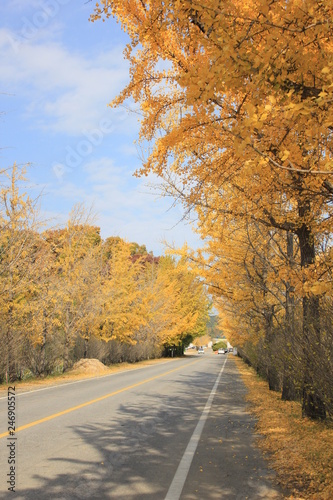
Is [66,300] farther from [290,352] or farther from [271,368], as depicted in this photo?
A: [290,352]

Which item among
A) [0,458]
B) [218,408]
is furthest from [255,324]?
[0,458]

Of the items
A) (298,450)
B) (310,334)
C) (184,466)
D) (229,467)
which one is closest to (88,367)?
(310,334)

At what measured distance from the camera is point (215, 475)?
515 centimetres

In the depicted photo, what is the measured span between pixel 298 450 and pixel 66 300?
1573 centimetres

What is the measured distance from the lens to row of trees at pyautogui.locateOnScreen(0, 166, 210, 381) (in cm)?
1642

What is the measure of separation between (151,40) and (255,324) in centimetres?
1279

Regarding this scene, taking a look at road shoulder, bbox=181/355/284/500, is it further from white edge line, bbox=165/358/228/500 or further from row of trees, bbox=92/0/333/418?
row of trees, bbox=92/0/333/418

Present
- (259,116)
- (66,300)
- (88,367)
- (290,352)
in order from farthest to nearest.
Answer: (88,367)
(66,300)
(290,352)
(259,116)

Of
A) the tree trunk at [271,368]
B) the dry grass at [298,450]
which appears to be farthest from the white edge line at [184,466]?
the tree trunk at [271,368]

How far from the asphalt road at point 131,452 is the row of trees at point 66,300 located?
5.46 m

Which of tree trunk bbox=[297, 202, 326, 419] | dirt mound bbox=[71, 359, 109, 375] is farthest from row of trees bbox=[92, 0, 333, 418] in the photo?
dirt mound bbox=[71, 359, 109, 375]

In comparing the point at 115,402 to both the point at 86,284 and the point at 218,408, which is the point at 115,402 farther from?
the point at 86,284

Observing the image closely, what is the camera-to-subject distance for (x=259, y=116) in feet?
10.8

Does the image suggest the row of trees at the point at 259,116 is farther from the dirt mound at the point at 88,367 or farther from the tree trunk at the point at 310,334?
the dirt mound at the point at 88,367
